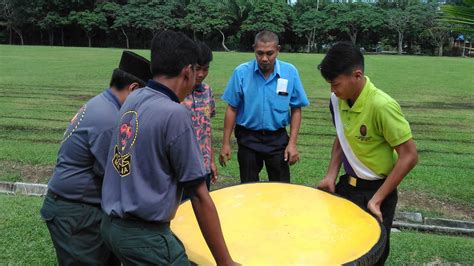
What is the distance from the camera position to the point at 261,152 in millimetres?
4371

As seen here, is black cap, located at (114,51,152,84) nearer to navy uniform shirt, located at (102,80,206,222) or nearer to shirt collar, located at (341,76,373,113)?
navy uniform shirt, located at (102,80,206,222)

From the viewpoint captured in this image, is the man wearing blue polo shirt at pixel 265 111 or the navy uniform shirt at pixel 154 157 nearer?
the navy uniform shirt at pixel 154 157

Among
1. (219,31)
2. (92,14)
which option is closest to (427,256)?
(219,31)

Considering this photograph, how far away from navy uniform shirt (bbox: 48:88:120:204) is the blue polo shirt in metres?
1.92

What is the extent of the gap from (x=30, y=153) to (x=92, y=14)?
4815 centimetres

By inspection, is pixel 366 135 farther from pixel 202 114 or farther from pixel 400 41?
pixel 400 41

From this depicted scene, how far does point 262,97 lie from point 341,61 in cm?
162

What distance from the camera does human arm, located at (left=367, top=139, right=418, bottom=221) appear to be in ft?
9.02

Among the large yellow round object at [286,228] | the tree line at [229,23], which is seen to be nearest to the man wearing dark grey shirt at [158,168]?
the large yellow round object at [286,228]

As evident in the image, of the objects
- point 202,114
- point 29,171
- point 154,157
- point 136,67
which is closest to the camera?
point 154,157

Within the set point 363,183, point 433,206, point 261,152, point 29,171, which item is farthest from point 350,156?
point 29,171

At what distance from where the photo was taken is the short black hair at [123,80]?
2.54 meters

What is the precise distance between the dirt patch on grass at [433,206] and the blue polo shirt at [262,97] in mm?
2214

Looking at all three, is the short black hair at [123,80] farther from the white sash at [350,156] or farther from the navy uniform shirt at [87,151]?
the white sash at [350,156]
